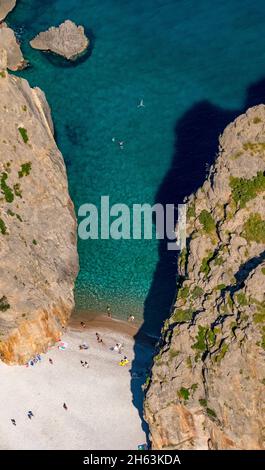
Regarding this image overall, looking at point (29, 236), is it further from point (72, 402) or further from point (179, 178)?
point (179, 178)

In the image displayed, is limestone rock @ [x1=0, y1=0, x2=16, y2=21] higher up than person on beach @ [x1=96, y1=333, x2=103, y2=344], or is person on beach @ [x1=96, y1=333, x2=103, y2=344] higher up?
limestone rock @ [x1=0, y1=0, x2=16, y2=21]

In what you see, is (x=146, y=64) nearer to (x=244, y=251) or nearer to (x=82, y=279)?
(x=82, y=279)

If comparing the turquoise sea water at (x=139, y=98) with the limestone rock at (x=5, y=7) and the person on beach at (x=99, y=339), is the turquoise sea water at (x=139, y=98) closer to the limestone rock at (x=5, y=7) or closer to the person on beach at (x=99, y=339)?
the limestone rock at (x=5, y=7)

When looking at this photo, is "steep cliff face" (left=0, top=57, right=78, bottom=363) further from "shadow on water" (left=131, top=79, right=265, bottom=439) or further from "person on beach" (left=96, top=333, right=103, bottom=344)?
"shadow on water" (left=131, top=79, right=265, bottom=439)

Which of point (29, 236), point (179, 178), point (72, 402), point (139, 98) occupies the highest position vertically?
point (139, 98)

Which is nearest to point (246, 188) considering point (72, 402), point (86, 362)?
point (86, 362)

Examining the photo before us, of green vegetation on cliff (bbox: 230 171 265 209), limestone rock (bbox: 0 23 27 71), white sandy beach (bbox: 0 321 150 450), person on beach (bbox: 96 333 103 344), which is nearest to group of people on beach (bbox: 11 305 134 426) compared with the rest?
person on beach (bbox: 96 333 103 344)

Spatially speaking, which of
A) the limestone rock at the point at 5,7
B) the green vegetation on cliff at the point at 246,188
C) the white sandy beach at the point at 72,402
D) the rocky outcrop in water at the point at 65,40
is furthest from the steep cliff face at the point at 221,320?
the limestone rock at the point at 5,7
